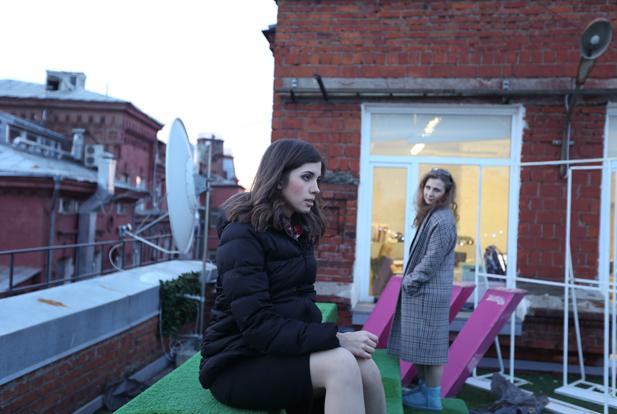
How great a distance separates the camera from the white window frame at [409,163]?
19.9 feet

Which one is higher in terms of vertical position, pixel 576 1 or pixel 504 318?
pixel 576 1

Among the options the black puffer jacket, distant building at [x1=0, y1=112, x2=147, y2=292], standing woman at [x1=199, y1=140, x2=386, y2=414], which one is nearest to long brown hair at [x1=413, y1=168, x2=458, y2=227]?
standing woman at [x1=199, y1=140, x2=386, y2=414]

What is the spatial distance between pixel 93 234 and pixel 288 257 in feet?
62.9

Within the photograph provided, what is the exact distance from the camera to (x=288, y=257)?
85.1 inches

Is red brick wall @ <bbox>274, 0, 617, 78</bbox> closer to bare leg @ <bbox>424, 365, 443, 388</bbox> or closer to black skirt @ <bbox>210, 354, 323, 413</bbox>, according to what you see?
bare leg @ <bbox>424, 365, 443, 388</bbox>

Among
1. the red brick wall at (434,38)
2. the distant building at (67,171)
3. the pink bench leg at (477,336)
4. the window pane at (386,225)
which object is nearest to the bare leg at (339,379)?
the pink bench leg at (477,336)

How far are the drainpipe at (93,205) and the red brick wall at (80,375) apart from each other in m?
14.2

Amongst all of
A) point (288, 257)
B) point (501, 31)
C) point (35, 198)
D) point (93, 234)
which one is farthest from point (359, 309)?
point (93, 234)

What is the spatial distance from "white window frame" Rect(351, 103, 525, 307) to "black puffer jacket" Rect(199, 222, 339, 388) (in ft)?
13.3

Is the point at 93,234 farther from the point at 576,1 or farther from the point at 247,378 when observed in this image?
the point at 247,378

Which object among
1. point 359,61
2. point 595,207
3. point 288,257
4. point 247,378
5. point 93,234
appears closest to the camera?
point 247,378

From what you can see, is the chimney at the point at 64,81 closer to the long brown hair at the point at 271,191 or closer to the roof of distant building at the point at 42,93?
the roof of distant building at the point at 42,93

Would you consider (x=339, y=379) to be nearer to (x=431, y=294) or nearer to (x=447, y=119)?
(x=431, y=294)

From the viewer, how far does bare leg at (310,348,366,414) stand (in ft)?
6.26
